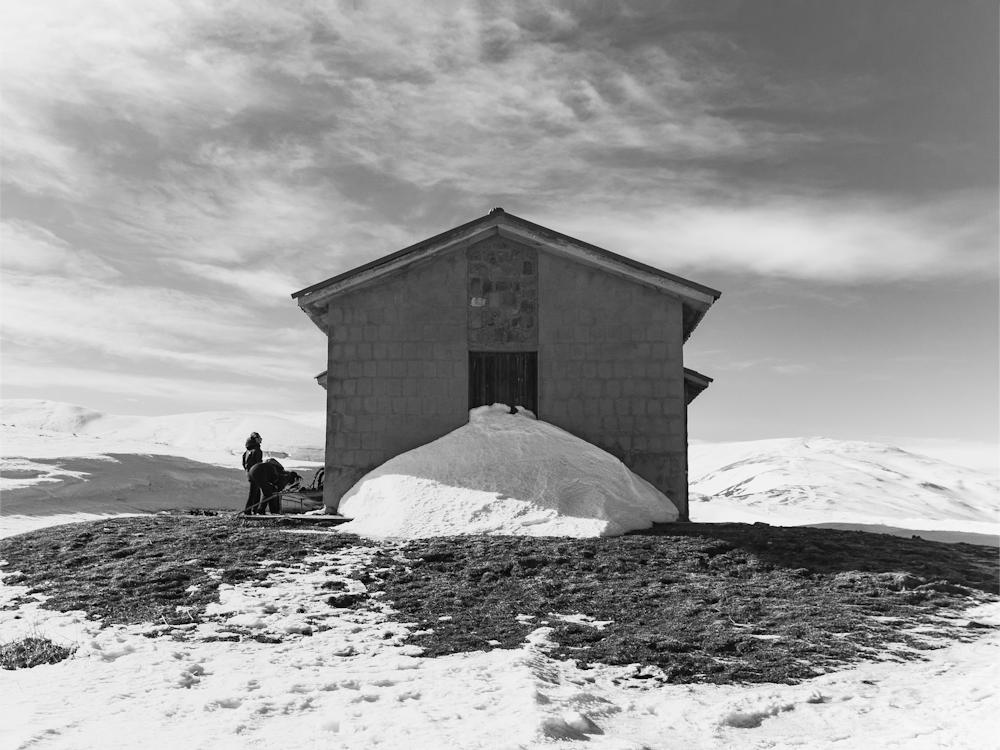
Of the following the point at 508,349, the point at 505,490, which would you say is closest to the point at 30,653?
the point at 505,490

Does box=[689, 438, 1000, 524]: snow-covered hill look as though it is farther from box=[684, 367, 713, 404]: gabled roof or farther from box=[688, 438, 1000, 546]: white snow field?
box=[684, 367, 713, 404]: gabled roof

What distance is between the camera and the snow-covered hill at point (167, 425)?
56.8 metres

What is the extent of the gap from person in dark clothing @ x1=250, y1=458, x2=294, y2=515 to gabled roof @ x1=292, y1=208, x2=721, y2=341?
292 centimetres

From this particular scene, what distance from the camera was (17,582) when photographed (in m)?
8.93

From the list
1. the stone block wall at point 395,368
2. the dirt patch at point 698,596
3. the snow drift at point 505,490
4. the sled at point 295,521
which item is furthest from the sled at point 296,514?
the dirt patch at point 698,596

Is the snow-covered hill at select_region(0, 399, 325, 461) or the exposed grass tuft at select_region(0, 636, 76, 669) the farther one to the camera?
the snow-covered hill at select_region(0, 399, 325, 461)

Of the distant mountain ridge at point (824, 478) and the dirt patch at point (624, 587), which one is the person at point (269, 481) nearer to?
the dirt patch at point (624, 587)

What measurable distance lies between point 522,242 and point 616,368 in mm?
2758

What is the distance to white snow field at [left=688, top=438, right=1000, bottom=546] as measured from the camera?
18031 millimetres

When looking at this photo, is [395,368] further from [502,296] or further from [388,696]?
[388,696]

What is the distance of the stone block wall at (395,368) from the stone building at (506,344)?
0.02 m

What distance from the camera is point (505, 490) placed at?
11492 millimetres

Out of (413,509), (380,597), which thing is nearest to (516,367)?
(413,509)

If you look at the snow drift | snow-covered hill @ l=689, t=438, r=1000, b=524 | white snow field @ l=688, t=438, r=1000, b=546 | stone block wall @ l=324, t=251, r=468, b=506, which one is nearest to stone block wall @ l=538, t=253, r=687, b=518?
the snow drift
